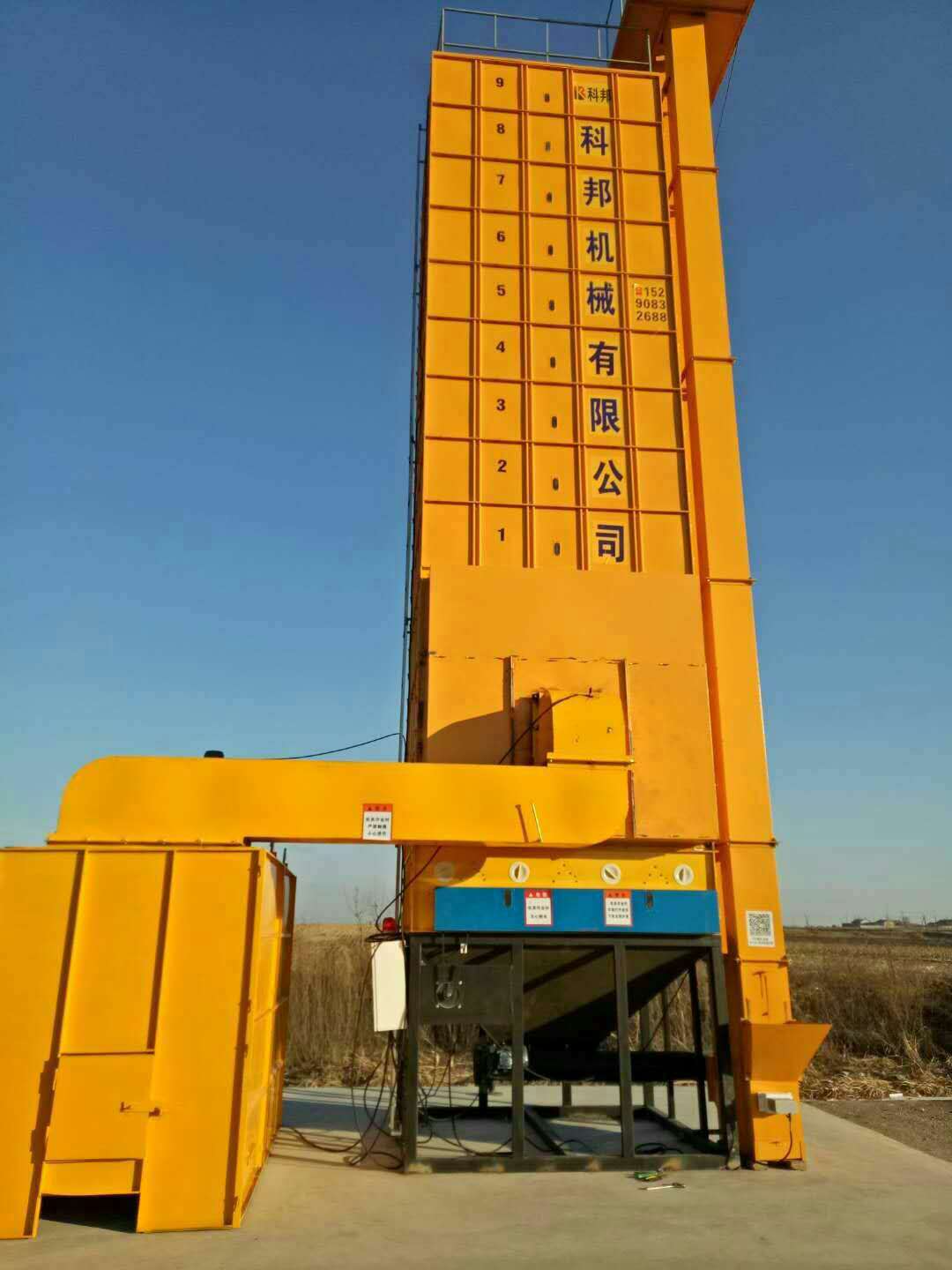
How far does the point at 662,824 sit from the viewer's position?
404 inches

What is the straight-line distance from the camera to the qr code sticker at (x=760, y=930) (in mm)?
10273

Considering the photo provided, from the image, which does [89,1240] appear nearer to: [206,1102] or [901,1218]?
[206,1102]

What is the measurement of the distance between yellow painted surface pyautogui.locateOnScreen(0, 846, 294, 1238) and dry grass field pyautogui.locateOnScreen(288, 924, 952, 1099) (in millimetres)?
8254

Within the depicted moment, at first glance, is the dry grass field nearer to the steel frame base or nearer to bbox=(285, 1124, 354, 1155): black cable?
bbox=(285, 1124, 354, 1155): black cable

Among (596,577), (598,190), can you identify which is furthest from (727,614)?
(598,190)

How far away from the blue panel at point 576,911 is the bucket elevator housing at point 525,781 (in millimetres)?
28

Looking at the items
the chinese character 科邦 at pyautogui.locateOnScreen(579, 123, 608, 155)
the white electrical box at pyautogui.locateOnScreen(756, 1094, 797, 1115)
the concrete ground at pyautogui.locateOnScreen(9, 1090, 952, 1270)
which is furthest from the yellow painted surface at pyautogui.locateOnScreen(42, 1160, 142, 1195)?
the chinese character 科邦 at pyautogui.locateOnScreen(579, 123, 608, 155)

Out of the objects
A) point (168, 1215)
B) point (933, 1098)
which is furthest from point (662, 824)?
point (933, 1098)

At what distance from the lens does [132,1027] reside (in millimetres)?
7582

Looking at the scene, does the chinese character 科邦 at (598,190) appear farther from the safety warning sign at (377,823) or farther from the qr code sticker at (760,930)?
the qr code sticker at (760,930)

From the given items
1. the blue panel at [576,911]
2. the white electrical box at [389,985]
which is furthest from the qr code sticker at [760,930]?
the white electrical box at [389,985]

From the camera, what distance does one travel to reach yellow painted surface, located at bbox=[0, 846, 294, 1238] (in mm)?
7305

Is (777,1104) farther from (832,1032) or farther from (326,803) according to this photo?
(832,1032)

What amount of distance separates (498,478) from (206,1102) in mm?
7442
